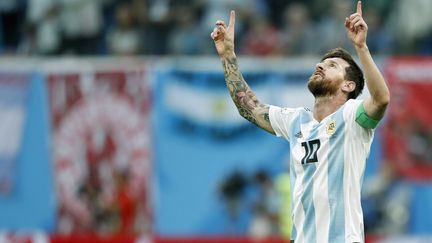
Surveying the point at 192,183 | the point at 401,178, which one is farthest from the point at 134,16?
the point at 401,178

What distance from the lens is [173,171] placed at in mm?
15531

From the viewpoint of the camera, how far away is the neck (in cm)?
677

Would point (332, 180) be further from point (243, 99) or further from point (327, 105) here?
point (243, 99)

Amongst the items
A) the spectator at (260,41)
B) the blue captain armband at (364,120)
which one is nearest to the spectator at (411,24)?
the spectator at (260,41)

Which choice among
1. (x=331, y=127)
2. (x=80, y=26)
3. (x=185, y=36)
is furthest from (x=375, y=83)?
(x=80, y=26)

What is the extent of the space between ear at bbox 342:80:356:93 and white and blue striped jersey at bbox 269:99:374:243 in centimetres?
15

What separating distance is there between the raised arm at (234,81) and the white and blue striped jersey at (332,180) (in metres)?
0.73

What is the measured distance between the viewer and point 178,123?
1573 cm

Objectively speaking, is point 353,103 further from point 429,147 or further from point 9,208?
point 9,208

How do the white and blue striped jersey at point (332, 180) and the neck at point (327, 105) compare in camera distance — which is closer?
the white and blue striped jersey at point (332, 180)

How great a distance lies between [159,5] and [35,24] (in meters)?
1.89

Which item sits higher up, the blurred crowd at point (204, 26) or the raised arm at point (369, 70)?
the blurred crowd at point (204, 26)

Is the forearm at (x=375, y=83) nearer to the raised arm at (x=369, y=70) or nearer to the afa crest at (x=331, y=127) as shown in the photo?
the raised arm at (x=369, y=70)

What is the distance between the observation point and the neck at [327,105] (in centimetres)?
677
